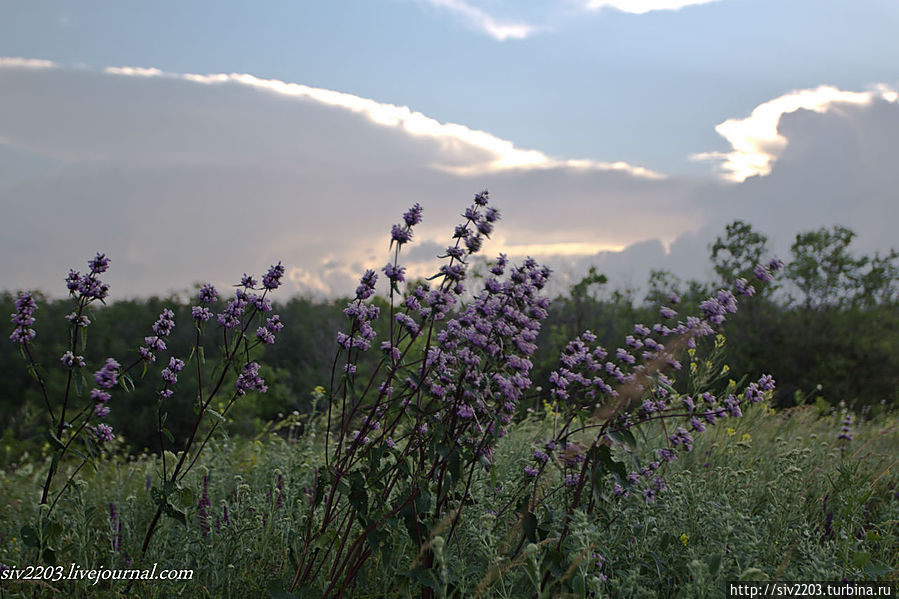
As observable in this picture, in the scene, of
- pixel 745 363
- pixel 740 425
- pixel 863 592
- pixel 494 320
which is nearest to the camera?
pixel 494 320

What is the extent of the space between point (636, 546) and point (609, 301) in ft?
48.1

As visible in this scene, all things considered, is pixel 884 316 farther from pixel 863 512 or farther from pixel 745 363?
pixel 863 512

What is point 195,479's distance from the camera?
6457mm

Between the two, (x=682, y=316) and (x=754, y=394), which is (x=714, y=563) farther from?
(x=682, y=316)

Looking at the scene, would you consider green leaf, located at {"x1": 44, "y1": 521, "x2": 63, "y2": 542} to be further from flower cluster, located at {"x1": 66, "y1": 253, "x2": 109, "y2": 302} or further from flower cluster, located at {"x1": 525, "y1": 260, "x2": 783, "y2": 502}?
flower cluster, located at {"x1": 525, "y1": 260, "x2": 783, "y2": 502}

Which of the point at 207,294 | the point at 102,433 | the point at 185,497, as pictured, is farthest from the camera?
the point at 102,433

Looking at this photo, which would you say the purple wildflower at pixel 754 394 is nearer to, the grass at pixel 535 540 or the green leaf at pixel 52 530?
the grass at pixel 535 540

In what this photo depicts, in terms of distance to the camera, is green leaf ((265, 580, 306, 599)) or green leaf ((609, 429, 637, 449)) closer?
green leaf ((265, 580, 306, 599))

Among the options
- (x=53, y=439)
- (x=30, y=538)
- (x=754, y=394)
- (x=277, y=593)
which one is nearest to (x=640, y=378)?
(x=754, y=394)

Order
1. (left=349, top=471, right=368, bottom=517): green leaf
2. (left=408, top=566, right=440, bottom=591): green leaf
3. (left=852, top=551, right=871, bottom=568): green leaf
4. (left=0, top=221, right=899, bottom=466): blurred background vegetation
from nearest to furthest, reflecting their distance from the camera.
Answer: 1. (left=408, top=566, right=440, bottom=591): green leaf
2. (left=349, top=471, right=368, bottom=517): green leaf
3. (left=852, top=551, right=871, bottom=568): green leaf
4. (left=0, top=221, right=899, bottom=466): blurred background vegetation

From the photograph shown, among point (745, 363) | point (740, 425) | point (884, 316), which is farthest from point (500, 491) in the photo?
point (884, 316)

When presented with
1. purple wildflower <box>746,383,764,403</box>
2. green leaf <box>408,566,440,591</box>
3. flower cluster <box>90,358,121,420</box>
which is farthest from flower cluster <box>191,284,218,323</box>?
purple wildflower <box>746,383,764,403</box>

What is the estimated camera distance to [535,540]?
3561 millimetres

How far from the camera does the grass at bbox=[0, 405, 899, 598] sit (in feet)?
11.9
